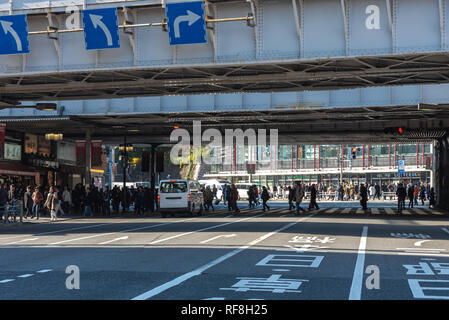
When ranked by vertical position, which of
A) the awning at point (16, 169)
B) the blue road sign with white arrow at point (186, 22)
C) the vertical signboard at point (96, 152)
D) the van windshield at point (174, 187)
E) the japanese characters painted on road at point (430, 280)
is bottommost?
the japanese characters painted on road at point (430, 280)

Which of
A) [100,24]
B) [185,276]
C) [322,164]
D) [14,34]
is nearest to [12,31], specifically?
[14,34]

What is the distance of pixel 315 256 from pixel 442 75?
13.9 m

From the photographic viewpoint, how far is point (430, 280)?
36.1ft

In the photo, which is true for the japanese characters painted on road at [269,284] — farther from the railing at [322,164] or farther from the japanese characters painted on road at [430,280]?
the railing at [322,164]

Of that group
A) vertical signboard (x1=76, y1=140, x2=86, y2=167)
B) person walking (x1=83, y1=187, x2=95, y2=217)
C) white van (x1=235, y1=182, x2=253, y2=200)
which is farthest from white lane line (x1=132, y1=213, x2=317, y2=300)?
white van (x1=235, y1=182, x2=253, y2=200)

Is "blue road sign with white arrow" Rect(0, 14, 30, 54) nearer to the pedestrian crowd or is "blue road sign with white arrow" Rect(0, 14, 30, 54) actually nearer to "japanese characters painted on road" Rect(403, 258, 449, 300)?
the pedestrian crowd

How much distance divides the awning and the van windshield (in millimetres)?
12613

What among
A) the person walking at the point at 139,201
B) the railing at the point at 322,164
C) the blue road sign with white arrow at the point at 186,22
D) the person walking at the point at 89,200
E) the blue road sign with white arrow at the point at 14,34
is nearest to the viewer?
the blue road sign with white arrow at the point at 186,22

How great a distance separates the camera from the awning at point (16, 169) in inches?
1622

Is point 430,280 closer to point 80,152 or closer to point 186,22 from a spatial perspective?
point 186,22

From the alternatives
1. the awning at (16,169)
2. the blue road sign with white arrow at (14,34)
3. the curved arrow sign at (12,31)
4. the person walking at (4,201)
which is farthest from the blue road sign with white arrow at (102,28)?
the awning at (16,169)

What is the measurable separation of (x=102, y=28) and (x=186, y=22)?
128 inches

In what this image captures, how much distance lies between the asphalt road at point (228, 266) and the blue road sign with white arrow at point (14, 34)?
7359 mm
